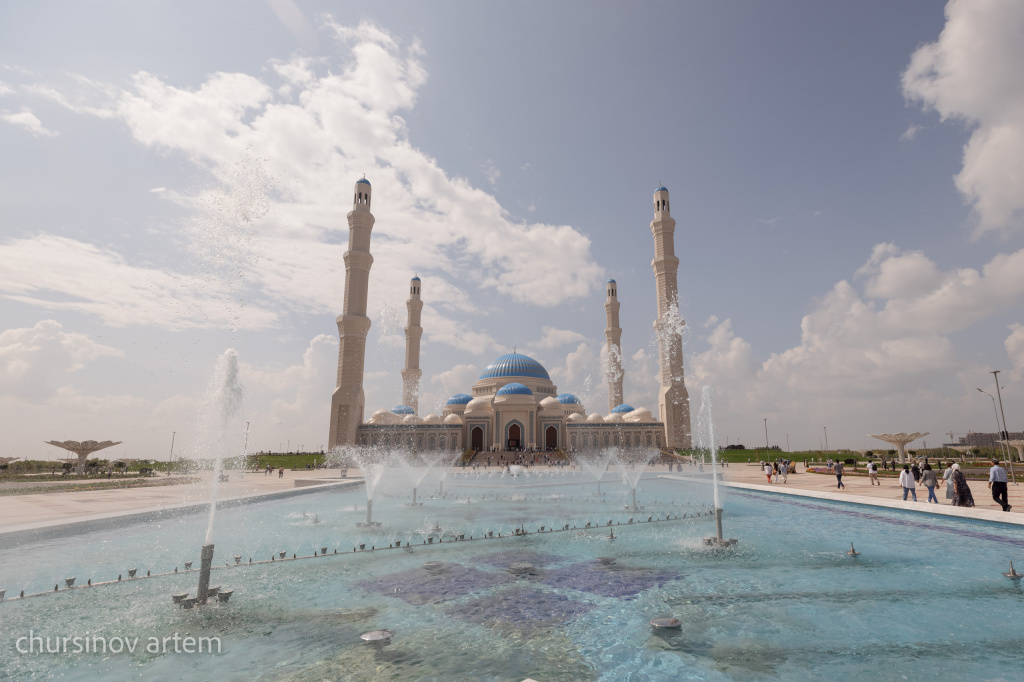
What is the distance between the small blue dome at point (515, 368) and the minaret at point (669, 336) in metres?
16.4

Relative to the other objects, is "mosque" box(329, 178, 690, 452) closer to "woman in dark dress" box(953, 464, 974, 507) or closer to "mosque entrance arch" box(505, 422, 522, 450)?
"mosque entrance arch" box(505, 422, 522, 450)

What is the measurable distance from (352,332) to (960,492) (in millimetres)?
41602

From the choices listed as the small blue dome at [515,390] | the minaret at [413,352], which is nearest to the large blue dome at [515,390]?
the small blue dome at [515,390]

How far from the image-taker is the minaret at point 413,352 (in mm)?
55000

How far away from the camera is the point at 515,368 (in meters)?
61.1

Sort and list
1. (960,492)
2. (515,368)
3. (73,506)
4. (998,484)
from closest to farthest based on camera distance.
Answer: (998,484)
(960,492)
(73,506)
(515,368)

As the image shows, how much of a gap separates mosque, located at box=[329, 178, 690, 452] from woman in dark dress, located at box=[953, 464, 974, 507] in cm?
3688

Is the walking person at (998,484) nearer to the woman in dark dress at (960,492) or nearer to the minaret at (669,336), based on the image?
the woman in dark dress at (960,492)

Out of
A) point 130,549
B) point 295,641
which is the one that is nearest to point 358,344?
point 130,549

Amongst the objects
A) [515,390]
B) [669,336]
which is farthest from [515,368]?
[669,336]

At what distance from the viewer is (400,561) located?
8.53 metres

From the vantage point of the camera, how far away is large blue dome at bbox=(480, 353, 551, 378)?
199ft

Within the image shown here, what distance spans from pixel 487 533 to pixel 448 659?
6.67 meters

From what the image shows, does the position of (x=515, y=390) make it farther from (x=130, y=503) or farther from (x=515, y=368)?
(x=130, y=503)
